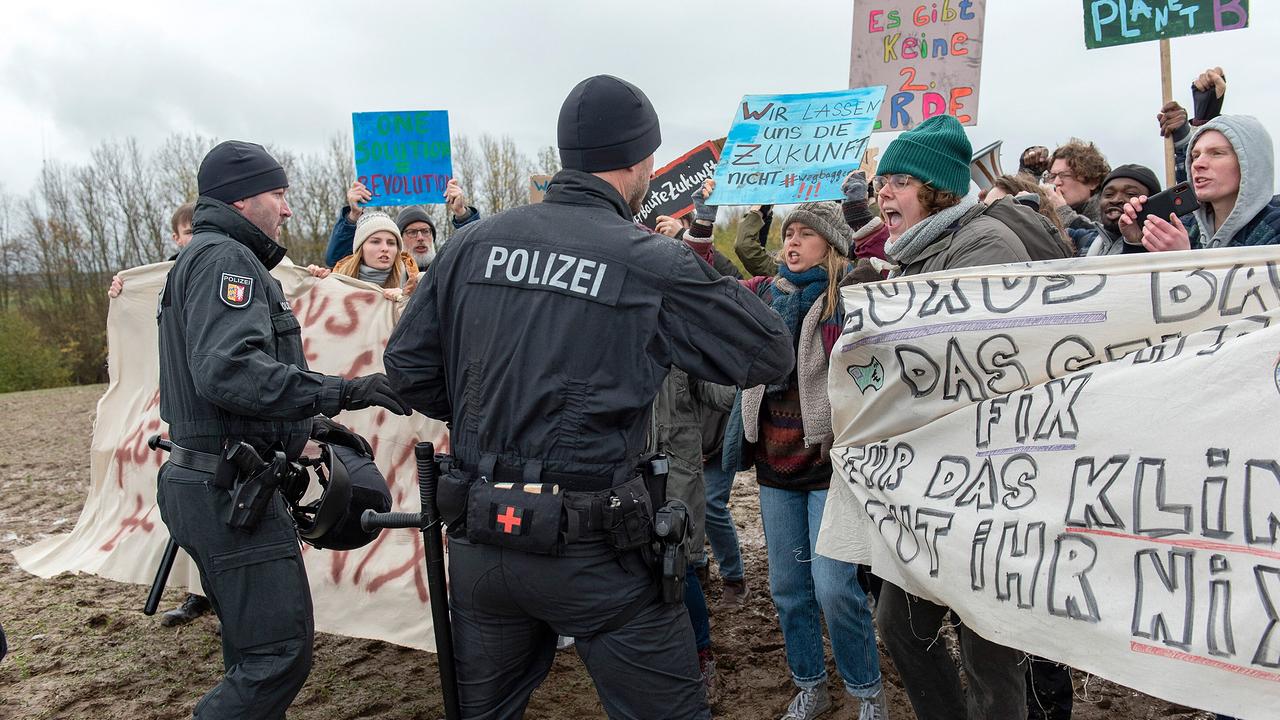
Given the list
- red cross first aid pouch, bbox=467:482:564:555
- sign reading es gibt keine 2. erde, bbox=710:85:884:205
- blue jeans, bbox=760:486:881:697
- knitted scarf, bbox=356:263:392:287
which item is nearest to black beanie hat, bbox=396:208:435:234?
knitted scarf, bbox=356:263:392:287

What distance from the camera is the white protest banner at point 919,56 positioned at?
21.2ft

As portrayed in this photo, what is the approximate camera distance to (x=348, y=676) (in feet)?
15.6

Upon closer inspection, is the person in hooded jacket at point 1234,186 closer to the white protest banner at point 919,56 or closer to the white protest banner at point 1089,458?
the white protest banner at point 1089,458

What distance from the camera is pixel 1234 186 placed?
3.31 meters

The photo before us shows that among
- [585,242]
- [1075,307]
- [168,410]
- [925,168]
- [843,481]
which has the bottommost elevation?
[843,481]

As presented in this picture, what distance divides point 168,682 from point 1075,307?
14.5ft

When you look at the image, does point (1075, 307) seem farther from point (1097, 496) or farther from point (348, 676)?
point (348, 676)

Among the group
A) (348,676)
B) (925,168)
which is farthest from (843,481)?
(348,676)

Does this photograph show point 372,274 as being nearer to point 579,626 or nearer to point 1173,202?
point 579,626

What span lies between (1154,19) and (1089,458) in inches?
158

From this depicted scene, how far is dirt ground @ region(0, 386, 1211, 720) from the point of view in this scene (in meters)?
4.26

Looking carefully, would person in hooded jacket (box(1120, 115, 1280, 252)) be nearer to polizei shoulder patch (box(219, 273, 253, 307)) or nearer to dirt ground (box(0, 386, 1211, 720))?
dirt ground (box(0, 386, 1211, 720))

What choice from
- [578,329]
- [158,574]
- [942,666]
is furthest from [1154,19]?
[158,574]

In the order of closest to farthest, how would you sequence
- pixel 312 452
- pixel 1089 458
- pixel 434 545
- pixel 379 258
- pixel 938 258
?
pixel 1089 458
pixel 434 545
pixel 938 258
pixel 312 452
pixel 379 258
